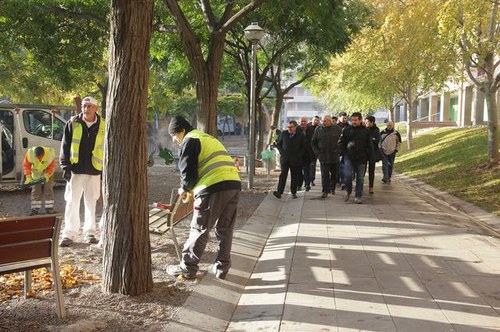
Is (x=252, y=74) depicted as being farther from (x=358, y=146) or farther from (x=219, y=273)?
(x=219, y=273)

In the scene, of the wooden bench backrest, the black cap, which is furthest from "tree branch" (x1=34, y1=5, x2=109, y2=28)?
the wooden bench backrest

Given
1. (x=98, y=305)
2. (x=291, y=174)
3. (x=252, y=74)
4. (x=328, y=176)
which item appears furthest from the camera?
(x=252, y=74)

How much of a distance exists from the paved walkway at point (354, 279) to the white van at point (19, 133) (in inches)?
241

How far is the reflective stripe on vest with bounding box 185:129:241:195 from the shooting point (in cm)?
515

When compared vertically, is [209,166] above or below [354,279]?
above

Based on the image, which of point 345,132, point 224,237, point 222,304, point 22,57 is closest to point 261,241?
point 224,237

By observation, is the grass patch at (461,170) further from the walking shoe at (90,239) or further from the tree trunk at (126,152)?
the tree trunk at (126,152)

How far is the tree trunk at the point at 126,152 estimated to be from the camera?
4508 mm

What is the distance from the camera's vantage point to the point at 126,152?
4.56 meters

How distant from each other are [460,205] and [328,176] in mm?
2811

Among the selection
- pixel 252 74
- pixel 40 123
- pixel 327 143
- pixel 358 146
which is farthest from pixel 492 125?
pixel 40 123

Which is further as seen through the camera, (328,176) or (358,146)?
(328,176)

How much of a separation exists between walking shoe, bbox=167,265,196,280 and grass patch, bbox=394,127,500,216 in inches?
270

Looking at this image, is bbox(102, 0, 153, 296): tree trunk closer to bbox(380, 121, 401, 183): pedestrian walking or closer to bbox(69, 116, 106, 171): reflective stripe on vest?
bbox(69, 116, 106, 171): reflective stripe on vest
